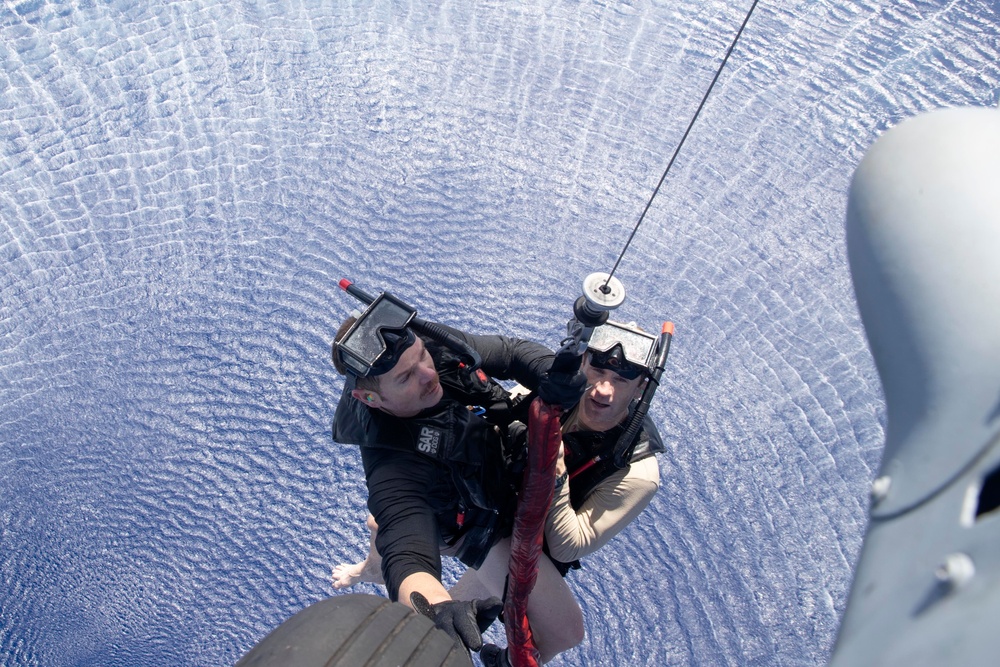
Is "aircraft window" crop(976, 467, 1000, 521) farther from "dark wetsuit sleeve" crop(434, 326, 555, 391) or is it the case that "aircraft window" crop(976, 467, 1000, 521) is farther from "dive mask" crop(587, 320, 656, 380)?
"dark wetsuit sleeve" crop(434, 326, 555, 391)

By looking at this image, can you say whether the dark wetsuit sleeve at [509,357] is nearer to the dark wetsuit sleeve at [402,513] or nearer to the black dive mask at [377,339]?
the black dive mask at [377,339]

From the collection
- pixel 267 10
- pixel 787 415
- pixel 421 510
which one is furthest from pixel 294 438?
pixel 267 10

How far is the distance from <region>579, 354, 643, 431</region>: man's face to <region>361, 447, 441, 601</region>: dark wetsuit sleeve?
405 mm

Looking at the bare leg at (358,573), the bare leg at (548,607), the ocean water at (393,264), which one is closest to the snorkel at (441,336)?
the bare leg at (548,607)

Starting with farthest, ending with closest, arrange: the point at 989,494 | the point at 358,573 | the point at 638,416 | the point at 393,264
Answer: the point at 393,264 < the point at 358,573 < the point at 638,416 < the point at 989,494

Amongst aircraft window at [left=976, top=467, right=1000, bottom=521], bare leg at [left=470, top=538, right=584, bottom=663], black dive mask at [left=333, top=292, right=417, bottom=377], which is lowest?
bare leg at [left=470, top=538, right=584, bottom=663]

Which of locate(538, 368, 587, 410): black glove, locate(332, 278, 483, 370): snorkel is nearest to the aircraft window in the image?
locate(538, 368, 587, 410): black glove

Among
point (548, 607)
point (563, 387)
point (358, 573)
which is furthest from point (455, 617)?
point (358, 573)

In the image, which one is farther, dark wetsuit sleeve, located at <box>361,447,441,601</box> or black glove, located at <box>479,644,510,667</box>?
black glove, located at <box>479,644,510,667</box>

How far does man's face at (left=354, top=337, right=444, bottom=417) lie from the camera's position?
168cm

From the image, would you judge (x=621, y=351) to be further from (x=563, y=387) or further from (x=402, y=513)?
(x=402, y=513)

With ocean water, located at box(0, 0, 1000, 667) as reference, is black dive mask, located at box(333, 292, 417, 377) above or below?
above

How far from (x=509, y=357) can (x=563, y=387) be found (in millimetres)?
482

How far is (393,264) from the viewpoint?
3.08 m
